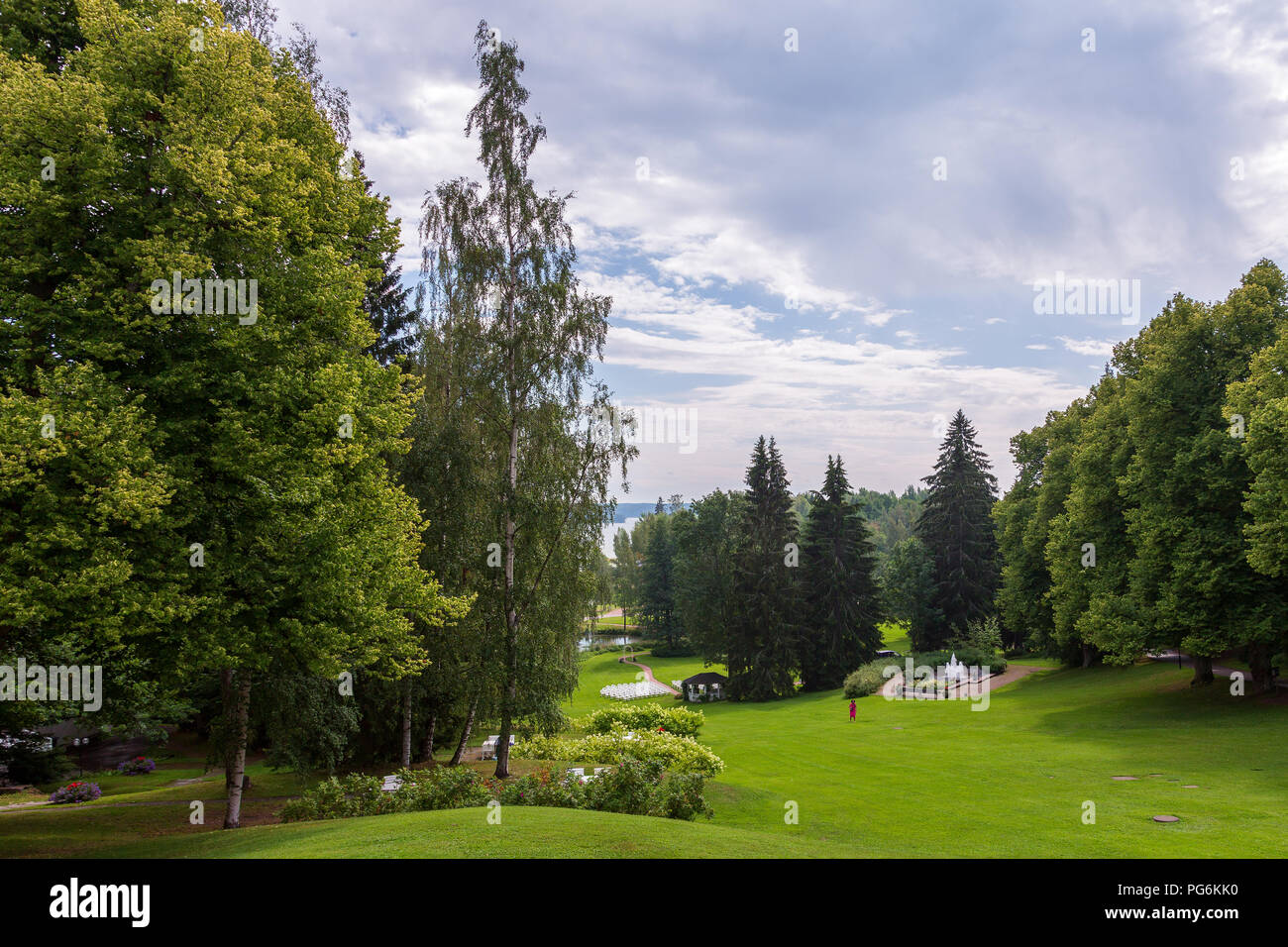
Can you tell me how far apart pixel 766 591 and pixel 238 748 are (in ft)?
152

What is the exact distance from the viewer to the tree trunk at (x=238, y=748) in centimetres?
1565

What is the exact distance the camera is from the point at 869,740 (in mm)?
30312

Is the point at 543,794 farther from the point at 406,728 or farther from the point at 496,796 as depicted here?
the point at 406,728

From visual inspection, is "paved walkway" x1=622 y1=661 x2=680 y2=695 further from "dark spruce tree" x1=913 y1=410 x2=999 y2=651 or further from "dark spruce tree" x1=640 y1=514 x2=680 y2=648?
"dark spruce tree" x1=913 y1=410 x2=999 y2=651

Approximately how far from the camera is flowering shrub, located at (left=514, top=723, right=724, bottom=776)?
74.8 feet

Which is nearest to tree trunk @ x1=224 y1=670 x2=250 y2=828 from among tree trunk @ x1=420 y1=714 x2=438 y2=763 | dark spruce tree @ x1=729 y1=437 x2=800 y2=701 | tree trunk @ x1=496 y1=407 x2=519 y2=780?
tree trunk @ x1=496 y1=407 x2=519 y2=780

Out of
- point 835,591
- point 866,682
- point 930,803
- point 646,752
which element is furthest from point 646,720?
point 835,591

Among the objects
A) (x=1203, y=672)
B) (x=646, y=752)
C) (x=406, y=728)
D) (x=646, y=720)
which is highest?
(x=406, y=728)

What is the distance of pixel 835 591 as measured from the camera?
2327 inches

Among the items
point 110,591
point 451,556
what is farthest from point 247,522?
point 451,556

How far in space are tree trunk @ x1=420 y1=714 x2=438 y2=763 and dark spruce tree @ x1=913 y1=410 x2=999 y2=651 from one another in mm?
44559

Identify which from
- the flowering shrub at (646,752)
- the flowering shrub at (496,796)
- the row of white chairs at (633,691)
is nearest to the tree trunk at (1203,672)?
the flowering shrub at (646,752)

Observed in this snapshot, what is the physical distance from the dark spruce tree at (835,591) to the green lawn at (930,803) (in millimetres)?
22510
